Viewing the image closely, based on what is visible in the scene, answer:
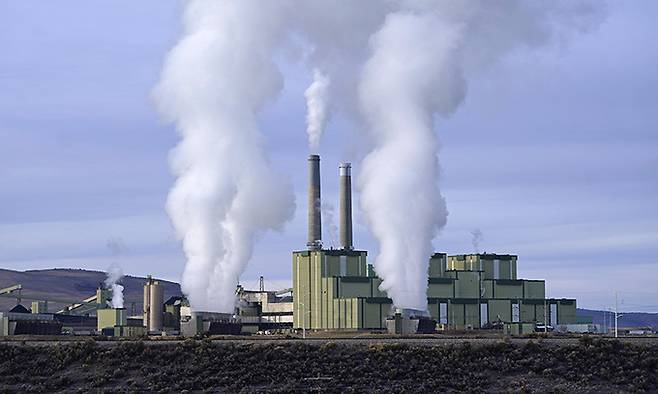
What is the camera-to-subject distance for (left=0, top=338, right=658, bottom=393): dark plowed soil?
57250 millimetres

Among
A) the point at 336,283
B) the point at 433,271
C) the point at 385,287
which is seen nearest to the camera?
the point at 385,287

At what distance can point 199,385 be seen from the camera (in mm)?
57156

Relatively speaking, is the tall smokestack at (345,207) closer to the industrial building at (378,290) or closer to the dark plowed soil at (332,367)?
the industrial building at (378,290)

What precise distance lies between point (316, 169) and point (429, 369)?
8516 cm

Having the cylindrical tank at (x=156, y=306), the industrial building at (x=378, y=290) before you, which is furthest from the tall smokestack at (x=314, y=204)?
the cylindrical tank at (x=156, y=306)

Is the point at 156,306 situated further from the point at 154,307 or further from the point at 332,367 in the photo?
the point at 332,367

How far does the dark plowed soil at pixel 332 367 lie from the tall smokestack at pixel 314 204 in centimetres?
7708

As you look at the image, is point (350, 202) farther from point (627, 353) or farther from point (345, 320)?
point (627, 353)

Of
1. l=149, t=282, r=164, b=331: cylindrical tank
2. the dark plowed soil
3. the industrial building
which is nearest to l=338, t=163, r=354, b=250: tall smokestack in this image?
the industrial building

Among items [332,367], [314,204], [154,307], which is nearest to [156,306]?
[154,307]

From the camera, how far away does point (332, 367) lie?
5978 centimetres

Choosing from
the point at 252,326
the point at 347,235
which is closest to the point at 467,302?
the point at 347,235

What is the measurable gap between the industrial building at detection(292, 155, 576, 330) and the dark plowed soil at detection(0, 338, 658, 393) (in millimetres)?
66928

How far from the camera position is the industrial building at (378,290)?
136 m
